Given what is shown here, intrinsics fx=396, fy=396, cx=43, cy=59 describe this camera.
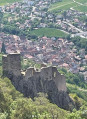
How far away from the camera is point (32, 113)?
2266 centimetres

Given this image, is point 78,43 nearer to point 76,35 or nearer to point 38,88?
point 76,35

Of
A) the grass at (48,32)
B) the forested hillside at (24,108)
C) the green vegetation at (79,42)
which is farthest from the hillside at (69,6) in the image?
the forested hillside at (24,108)

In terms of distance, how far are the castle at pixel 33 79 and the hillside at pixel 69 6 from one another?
374 feet

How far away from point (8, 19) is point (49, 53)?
39559 mm

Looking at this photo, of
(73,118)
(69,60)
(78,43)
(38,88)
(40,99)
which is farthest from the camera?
(78,43)

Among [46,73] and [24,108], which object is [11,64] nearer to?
[46,73]

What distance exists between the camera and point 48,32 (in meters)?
121

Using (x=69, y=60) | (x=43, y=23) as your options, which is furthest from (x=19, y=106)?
(x=43, y=23)

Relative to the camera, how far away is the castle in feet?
99.1

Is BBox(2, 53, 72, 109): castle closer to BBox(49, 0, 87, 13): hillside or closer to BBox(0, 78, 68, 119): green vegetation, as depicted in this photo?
BBox(0, 78, 68, 119): green vegetation

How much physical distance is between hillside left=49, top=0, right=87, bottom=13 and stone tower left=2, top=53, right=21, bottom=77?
116 metres

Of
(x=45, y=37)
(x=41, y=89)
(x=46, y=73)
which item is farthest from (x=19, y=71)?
(x=45, y=37)

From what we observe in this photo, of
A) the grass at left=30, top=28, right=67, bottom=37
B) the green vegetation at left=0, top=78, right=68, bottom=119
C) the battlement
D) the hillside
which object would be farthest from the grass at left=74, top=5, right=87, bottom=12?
the green vegetation at left=0, top=78, right=68, bottom=119

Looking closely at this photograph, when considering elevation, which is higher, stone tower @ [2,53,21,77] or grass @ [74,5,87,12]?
stone tower @ [2,53,21,77]
